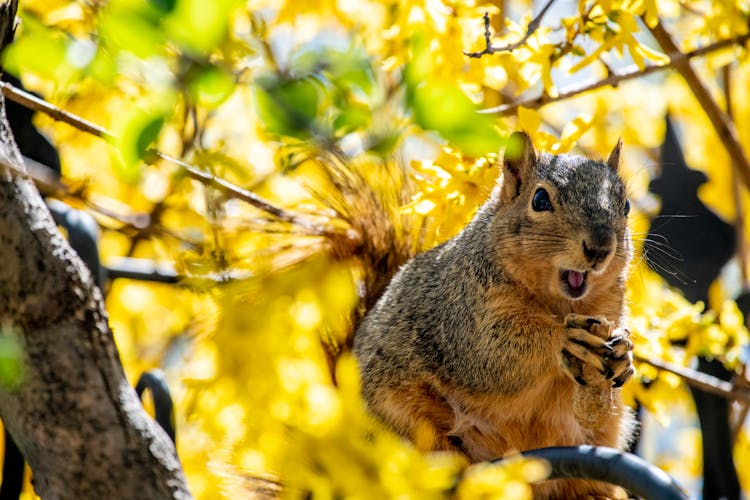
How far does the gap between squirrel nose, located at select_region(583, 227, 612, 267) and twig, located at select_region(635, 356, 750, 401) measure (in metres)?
0.66

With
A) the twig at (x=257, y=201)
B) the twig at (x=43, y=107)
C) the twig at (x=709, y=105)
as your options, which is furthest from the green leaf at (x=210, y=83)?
the twig at (x=709, y=105)

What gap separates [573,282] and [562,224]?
12 cm

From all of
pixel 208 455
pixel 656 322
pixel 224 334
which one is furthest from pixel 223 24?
pixel 656 322

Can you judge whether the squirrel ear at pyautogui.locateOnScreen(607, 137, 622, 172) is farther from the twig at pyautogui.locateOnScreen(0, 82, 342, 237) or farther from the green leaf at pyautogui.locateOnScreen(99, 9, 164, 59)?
the green leaf at pyautogui.locateOnScreen(99, 9, 164, 59)

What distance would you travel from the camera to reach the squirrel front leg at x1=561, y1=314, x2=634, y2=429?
1.91m

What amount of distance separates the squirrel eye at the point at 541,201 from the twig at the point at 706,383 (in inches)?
23.8

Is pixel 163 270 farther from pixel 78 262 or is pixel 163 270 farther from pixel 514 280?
pixel 78 262

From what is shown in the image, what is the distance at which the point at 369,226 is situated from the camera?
2.55m

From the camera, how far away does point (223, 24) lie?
82 cm

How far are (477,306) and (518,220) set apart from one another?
0.23 m

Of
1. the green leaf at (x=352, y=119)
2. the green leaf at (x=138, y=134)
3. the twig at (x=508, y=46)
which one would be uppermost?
the twig at (x=508, y=46)

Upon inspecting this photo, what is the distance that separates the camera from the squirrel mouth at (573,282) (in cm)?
197

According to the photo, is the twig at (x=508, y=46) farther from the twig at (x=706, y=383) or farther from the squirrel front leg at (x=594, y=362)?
the twig at (x=706, y=383)

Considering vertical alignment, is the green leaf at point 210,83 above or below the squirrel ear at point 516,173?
above
